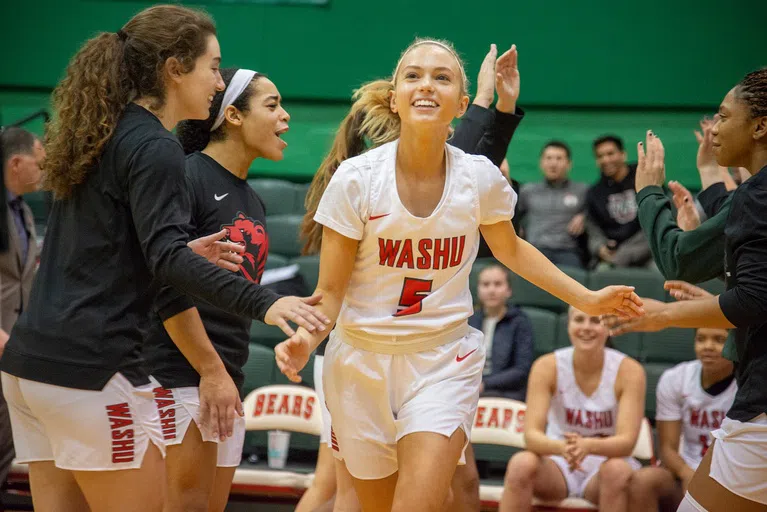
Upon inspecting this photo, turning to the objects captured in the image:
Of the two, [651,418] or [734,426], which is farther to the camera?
[651,418]

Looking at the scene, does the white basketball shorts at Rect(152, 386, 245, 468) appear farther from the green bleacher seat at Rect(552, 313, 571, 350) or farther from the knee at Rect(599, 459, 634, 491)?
the green bleacher seat at Rect(552, 313, 571, 350)

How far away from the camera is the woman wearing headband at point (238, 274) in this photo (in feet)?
10.6

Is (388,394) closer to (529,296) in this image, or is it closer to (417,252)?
(417,252)

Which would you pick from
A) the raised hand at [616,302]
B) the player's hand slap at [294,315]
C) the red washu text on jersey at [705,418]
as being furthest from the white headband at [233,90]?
the red washu text on jersey at [705,418]

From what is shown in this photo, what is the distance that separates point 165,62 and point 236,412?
116cm

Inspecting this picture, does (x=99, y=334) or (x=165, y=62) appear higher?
(x=165, y=62)

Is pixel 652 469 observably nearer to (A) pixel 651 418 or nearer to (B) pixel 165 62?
(A) pixel 651 418

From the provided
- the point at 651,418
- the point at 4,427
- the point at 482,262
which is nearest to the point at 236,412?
the point at 4,427

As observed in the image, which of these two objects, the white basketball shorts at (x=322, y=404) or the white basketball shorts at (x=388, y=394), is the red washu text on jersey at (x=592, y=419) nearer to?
the white basketball shorts at (x=322, y=404)

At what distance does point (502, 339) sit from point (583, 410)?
0.96 m

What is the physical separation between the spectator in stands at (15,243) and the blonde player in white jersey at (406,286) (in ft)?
9.45

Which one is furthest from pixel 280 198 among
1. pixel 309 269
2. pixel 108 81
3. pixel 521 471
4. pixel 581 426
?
pixel 108 81

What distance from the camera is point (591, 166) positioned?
9094mm

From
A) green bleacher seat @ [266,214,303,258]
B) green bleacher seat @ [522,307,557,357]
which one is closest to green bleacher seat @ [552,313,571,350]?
green bleacher seat @ [522,307,557,357]
